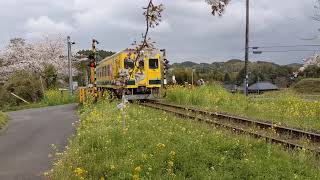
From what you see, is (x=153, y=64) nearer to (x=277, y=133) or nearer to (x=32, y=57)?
(x=277, y=133)

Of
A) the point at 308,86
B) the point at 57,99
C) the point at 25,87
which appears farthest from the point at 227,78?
the point at 57,99

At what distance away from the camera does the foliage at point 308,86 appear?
47003 mm

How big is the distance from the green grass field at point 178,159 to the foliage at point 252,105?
5.81 metres

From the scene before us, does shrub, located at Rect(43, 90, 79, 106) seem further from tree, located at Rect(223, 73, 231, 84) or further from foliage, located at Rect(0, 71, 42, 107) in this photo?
tree, located at Rect(223, 73, 231, 84)

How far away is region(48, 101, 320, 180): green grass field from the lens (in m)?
7.48

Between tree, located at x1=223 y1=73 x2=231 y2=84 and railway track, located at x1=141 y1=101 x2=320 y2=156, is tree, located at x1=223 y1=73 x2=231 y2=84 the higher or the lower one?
the higher one

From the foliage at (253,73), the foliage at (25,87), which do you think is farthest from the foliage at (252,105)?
the foliage at (253,73)

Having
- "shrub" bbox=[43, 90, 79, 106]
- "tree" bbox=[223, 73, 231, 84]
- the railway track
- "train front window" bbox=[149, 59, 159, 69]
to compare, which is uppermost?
"train front window" bbox=[149, 59, 159, 69]

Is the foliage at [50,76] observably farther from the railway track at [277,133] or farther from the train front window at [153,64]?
the railway track at [277,133]

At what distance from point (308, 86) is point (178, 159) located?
1673 inches

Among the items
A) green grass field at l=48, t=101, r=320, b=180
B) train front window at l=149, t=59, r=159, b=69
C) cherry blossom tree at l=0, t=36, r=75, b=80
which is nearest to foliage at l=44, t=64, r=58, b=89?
cherry blossom tree at l=0, t=36, r=75, b=80

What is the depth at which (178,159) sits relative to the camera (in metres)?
8.02

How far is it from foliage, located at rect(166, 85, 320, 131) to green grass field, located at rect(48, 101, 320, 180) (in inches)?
229

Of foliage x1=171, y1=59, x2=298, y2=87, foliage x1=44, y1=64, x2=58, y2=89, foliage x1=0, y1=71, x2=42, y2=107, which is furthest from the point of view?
foliage x1=171, y1=59, x2=298, y2=87
